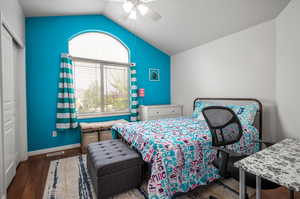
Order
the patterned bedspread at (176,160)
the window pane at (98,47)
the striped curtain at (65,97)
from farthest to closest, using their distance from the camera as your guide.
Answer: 1. the window pane at (98,47)
2. the striped curtain at (65,97)
3. the patterned bedspread at (176,160)

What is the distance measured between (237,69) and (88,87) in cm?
341

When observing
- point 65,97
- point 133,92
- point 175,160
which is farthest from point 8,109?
Result: point 133,92

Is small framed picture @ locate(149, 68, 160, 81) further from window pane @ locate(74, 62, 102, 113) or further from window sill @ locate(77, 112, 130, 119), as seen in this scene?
window pane @ locate(74, 62, 102, 113)

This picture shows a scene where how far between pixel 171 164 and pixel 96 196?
0.93m

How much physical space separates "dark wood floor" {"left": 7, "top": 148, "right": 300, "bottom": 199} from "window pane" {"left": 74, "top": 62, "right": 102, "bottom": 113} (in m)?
1.25

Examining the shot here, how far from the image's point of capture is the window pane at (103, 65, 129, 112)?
3.70m

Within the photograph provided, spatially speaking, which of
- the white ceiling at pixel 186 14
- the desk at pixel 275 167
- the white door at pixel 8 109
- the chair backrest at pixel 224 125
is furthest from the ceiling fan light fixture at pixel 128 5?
the desk at pixel 275 167

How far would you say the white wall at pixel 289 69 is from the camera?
187cm

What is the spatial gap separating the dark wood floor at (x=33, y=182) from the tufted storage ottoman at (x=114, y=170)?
768mm

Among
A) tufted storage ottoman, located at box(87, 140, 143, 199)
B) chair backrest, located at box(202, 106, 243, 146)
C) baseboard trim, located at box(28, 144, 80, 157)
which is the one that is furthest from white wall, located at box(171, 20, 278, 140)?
baseboard trim, located at box(28, 144, 80, 157)

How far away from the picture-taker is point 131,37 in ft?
12.9

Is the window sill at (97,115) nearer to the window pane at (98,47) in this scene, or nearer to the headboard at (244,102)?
the window pane at (98,47)

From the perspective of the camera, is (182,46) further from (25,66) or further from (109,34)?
(25,66)

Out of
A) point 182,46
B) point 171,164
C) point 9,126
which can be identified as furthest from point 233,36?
point 9,126
